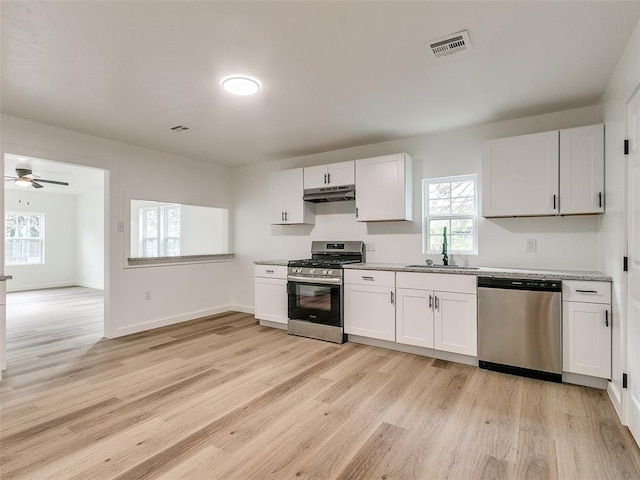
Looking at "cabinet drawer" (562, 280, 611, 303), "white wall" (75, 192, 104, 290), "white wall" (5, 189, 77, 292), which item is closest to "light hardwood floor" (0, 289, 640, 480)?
"cabinet drawer" (562, 280, 611, 303)

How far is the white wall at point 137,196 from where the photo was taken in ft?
11.7

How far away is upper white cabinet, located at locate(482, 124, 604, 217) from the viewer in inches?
112

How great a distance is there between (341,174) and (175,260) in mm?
2705

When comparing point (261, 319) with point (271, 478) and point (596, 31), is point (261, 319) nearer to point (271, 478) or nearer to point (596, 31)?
point (271, 478)

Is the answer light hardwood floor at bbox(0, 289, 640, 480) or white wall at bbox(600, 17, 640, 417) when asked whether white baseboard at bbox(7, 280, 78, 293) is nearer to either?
light hardwood floor at bbox(0, 289, 640, 480)

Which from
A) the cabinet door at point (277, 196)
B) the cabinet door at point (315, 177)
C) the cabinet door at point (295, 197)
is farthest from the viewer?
the cabinet door at point (277, 196)

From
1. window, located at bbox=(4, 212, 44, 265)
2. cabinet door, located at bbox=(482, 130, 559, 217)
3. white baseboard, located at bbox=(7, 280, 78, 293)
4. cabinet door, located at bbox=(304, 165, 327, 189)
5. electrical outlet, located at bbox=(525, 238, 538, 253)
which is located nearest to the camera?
cabinet door, located at bbox=(482, 130, 559, 217)

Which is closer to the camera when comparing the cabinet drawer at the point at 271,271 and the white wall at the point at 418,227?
the white wall at the point at 418,227

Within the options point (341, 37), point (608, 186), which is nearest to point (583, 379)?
point (608, 186)

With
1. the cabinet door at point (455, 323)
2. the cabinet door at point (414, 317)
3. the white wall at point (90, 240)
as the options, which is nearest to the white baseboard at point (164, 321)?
the cabinet door at point (414, 317)

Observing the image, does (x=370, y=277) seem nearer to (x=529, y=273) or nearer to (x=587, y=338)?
(x=529, y=273)

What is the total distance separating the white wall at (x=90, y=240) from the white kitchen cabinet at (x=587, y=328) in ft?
31.1

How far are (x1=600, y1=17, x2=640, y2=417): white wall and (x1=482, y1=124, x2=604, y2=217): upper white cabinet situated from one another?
14 cm

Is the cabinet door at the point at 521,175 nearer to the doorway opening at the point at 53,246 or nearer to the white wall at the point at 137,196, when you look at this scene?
the white wall at the point at 137,196
